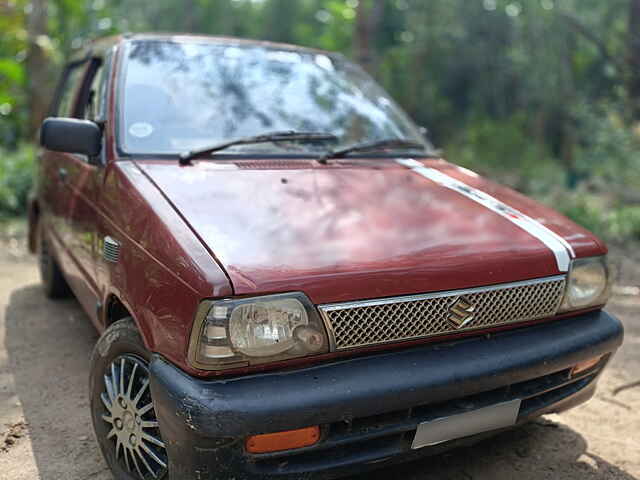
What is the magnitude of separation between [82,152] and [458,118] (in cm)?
2393

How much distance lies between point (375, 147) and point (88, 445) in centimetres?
192

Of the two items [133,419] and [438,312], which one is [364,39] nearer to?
[438,312]

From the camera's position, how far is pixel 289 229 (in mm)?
2309

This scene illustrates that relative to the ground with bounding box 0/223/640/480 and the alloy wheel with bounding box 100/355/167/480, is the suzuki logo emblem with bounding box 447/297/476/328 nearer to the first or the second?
the ground with bounding box 0/223/640/480

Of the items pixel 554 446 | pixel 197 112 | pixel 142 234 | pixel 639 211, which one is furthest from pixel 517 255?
pixel 639 211

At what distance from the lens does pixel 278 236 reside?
2242 millimetres

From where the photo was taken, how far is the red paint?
2037 mm

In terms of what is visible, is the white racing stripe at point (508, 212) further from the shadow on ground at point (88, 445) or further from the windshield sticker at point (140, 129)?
the windshield sticker at point (140, 129)

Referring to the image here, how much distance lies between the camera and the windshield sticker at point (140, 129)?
2.88 meters

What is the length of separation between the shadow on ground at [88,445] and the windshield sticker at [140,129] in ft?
4.37

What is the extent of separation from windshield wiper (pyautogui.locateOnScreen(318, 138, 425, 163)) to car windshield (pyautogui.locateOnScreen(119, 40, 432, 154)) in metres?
0.09

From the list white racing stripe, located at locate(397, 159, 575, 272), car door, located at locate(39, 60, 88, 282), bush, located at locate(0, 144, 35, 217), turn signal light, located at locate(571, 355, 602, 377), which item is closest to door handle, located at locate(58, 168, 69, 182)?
car door, located at locate(39, 60, 88, 282)

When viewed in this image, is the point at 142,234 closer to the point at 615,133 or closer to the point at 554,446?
the point at 554,446

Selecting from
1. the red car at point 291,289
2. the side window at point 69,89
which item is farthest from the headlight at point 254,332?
the side window at point 69,89
